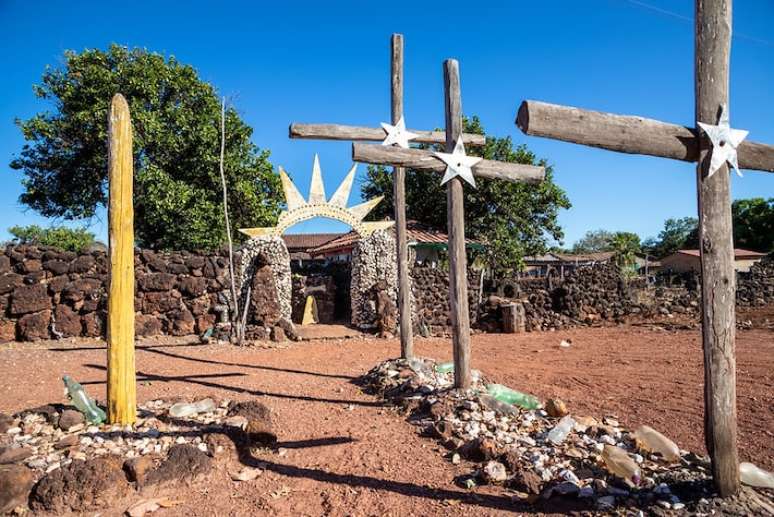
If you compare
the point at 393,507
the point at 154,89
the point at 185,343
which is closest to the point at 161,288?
the point at 185,343

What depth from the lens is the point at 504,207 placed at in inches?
802

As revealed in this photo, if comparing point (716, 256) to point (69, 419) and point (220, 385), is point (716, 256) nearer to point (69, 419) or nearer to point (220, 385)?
point (69, 419)

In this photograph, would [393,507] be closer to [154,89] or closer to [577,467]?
[577,467]

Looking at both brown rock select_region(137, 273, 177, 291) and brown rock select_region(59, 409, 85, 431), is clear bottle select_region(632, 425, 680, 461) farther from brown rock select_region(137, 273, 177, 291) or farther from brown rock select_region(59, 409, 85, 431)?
brown rock select_region(137, 273, 177, 291)

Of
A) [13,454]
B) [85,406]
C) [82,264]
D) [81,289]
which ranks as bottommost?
[13,454]

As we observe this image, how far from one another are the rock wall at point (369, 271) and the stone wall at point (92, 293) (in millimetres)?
3499

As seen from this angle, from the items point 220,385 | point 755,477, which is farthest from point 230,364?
point 755,477

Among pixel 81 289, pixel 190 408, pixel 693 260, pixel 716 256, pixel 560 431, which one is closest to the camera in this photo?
pixel 716 256

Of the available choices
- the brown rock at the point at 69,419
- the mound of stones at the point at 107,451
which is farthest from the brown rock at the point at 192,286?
the brown rock at the point at 69,419

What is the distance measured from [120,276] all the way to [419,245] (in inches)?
690

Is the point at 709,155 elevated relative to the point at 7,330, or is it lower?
elevated

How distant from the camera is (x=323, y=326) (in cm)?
1227

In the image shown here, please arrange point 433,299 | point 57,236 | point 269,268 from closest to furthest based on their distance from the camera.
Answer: point 269,268, point 433,299, point 57,236

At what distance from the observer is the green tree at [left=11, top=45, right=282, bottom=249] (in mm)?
14461
